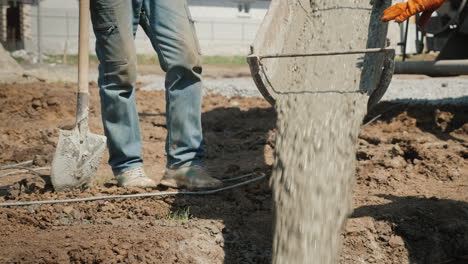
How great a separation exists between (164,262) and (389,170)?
1976mm

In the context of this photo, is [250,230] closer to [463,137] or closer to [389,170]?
[389,170]

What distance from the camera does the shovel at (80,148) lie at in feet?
11.1

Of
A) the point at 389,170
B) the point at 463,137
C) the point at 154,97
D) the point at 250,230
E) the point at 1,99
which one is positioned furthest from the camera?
the point at 154,97

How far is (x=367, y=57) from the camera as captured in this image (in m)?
4.16

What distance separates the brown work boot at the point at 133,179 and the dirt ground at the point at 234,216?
12 cm

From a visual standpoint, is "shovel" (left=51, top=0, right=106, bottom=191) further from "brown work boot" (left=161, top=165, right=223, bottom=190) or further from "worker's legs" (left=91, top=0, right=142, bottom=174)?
"brown work boot" (left=161, top=165, right=223, bottom=190)

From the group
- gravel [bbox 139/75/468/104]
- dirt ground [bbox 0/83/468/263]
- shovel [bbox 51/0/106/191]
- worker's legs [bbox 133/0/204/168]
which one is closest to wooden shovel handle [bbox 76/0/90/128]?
shovel [bbox 51/0/106/191]

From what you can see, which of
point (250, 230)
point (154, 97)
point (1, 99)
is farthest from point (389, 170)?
point (1, 99)

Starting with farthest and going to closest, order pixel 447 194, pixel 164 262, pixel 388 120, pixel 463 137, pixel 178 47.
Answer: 1. pixel 388 120
2. pixel 463 137
3. pixel 447 194
4. pixel 178 47
5. pixel 164 262

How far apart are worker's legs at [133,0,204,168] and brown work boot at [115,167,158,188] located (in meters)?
0.18

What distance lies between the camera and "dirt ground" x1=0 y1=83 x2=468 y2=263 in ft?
9.25

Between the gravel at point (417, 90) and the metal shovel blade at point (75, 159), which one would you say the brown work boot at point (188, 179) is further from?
the gravel at point (417, 90)

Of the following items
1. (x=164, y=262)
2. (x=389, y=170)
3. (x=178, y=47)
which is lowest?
(x=164, y=262)

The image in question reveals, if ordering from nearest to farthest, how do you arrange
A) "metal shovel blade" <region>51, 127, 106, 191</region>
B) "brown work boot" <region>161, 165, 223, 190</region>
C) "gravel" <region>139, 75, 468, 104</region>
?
"metal shovel blade" <region>51, 127, 106, 191</region>
"brown work boot" <region>161, 165, 223, 190</region>
"gravel" <region>139, 75, 468, 104</region>
